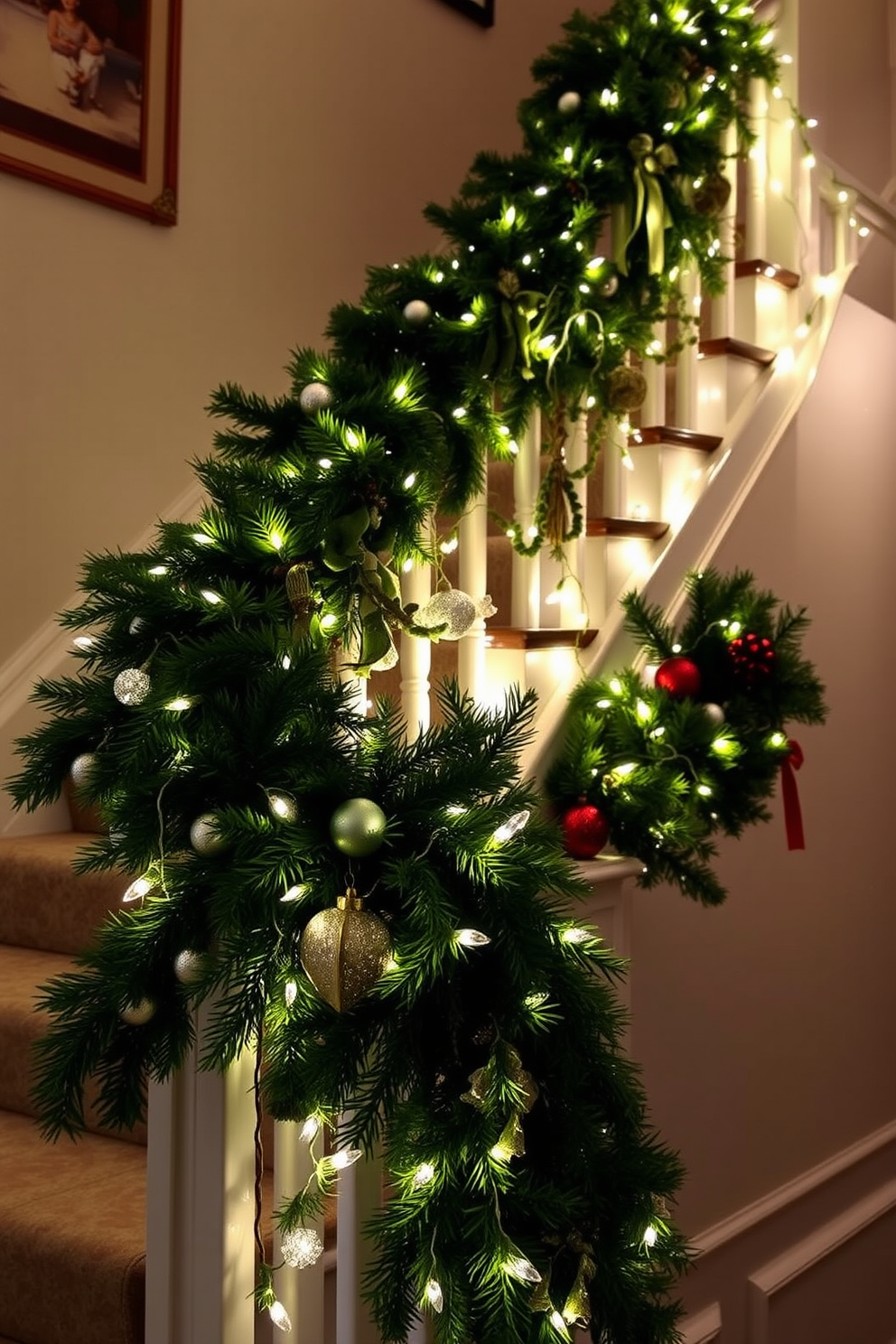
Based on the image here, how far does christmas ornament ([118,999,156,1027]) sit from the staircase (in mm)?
160

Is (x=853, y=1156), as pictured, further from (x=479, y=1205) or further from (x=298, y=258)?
(x=298, y=258)

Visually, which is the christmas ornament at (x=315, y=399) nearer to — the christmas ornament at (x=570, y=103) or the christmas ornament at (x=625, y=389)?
the christmas ornament at (x=625, y=389)

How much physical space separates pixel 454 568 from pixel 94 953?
1.46 metres

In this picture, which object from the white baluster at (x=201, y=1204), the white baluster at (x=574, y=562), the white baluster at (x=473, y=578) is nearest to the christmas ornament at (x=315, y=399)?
the white baluster at (x=473, y=578)

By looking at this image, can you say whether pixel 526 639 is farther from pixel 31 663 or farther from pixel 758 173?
pixel 31 663

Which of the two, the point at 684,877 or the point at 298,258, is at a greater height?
the point at 298,258

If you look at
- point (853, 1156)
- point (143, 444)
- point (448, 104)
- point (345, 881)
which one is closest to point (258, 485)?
point (345, 881)

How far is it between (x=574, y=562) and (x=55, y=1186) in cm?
112

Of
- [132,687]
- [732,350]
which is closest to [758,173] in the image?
[732,350]

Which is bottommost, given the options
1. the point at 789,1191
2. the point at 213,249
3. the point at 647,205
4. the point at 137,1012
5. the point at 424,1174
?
the point at 789,1191

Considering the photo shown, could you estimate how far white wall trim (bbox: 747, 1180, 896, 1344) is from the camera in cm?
233

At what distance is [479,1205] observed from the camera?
102 centimetres

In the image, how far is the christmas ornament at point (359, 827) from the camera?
3.32 feet

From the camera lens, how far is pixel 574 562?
1.86 m
